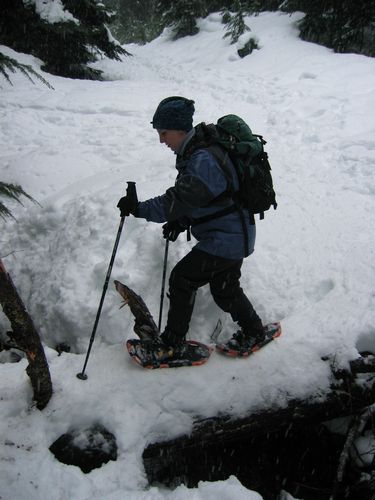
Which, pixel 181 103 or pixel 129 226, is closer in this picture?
pixel 181 103

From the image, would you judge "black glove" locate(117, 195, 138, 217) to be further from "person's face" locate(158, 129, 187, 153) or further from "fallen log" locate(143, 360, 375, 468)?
"fallen log" locate(143, 360, 375, 468)

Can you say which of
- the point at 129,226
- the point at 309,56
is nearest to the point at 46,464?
the point at 129,226

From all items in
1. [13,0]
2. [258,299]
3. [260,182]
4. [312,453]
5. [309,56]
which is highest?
[309,56]

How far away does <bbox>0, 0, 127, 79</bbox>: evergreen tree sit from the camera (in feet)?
31.0

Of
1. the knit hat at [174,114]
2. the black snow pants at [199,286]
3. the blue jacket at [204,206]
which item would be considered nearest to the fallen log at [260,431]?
the black snow pants at [199,286]

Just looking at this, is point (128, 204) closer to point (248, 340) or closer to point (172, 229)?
point (172, 229)

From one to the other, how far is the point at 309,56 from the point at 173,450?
14857 mm

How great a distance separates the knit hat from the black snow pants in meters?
1.15

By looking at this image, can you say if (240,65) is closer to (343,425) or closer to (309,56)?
(309,56)

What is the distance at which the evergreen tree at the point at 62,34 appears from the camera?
9461 mm

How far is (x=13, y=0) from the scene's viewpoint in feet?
27.3

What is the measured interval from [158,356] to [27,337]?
131cm

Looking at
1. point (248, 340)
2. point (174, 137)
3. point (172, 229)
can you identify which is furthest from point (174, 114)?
point (248, 340)

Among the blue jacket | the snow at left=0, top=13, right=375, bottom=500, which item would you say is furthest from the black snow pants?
the snow at left=0, top=13, right=375, bottom=500
